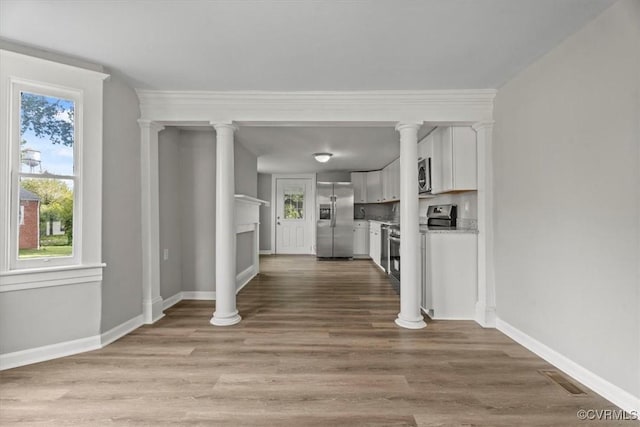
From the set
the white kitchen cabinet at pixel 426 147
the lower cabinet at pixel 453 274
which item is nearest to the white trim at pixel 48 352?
the lower cabinet at pixel 453 274

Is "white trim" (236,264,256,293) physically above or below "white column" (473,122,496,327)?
below

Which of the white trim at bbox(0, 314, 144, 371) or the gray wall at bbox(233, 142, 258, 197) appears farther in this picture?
the gray wall at bbox(233, 142, 258, 197)

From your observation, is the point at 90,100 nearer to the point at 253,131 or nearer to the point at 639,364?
the point at 253,131

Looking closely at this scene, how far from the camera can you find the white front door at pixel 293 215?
7.82 m

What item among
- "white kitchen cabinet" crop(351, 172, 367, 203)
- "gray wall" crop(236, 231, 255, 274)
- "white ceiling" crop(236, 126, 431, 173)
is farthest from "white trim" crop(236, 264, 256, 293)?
"white kitchen cabinet" crop(351, 172, 367, 203)

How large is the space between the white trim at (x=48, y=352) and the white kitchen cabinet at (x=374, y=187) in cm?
580

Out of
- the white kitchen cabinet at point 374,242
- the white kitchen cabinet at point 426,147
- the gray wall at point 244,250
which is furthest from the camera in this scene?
the white kitchen cabinet at point 374,242

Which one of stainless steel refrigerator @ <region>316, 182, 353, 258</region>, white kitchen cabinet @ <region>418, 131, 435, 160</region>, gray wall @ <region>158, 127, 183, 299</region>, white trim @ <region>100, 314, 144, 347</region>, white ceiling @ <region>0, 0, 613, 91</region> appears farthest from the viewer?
stainless steel refrigerator @ <region>316, 182, 353, 258</region>

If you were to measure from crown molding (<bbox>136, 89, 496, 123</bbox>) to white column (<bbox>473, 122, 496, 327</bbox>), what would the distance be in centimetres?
23

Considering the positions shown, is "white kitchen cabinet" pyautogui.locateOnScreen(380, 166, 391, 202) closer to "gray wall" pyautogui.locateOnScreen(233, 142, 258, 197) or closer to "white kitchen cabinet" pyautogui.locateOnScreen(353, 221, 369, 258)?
"white kitchen cabinet" pyautogui.locateOnScreen(353, 221, 369, 258)

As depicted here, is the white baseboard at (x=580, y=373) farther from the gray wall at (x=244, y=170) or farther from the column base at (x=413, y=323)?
the gray wall at (x=244, y=170)

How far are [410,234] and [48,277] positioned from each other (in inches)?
120

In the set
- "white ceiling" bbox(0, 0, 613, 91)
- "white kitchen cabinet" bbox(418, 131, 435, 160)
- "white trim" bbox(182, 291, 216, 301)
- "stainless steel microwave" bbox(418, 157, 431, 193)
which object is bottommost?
"white trim" bbox(182, 291, 216, 301)

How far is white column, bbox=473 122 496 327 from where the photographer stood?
283 cm
